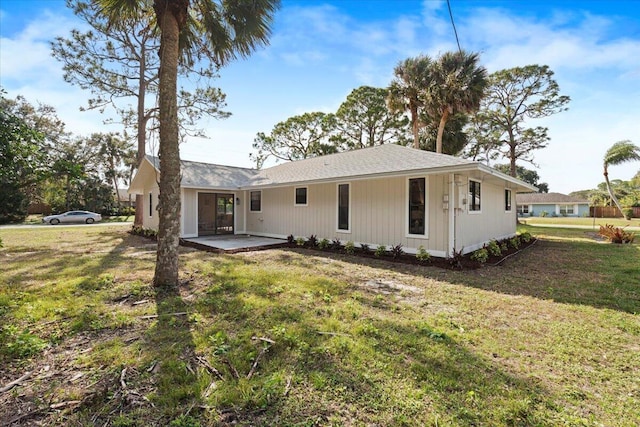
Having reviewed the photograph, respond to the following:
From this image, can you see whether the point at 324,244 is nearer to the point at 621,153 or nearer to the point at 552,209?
the point at 621,153

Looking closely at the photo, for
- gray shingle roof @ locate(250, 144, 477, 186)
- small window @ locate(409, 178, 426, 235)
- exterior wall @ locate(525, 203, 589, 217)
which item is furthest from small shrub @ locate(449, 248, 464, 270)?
exterior wall @ locate(525, 203, 589, 217)

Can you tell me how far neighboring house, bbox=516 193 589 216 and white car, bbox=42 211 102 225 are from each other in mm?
52878

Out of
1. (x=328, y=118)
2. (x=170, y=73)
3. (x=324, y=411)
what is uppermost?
(x=328, y=118)

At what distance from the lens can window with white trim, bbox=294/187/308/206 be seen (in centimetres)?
1119

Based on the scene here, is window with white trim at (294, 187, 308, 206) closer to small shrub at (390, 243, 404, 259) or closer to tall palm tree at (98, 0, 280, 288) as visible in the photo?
small shrub at (390, 243, 404, 259)

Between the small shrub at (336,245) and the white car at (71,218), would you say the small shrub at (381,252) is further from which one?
the white car at (71,218)

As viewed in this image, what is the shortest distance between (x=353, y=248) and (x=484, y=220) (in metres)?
4.50

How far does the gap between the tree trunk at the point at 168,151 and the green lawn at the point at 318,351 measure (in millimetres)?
492

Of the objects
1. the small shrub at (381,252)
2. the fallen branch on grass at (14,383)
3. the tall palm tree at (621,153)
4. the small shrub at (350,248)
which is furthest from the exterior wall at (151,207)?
the tall palm tree at (621,153)

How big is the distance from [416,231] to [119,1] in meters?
8.18

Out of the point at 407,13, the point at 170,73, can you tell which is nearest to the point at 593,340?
the point at 407,13

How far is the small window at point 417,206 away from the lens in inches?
320

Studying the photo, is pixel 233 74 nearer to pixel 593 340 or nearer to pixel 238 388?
pixel 238 388

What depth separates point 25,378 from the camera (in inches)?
101
